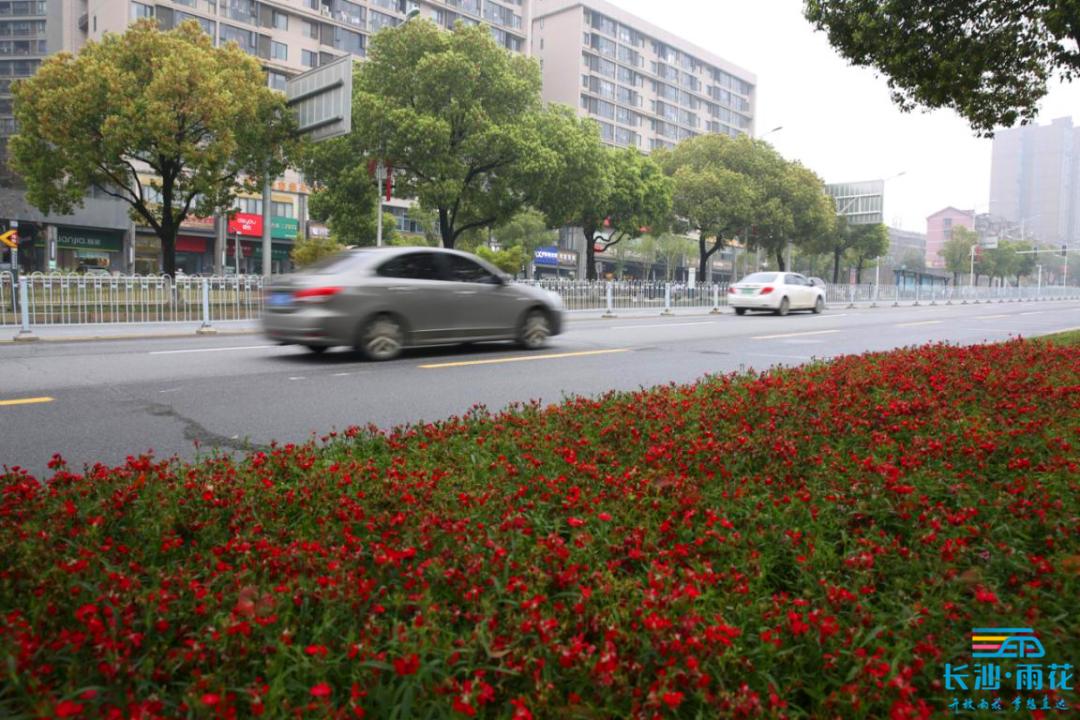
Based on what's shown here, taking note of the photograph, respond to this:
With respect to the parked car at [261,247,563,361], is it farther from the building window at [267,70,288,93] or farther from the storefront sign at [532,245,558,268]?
the storefront sign at [532,245,558,268]

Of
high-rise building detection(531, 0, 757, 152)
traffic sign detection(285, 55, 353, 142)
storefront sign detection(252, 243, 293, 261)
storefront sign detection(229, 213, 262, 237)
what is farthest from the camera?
high-rise building detection(531, 0, 757, 152)

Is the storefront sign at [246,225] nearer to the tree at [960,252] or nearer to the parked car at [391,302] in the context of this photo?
the parked car at [391,302]

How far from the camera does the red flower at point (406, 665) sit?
80.4 inches

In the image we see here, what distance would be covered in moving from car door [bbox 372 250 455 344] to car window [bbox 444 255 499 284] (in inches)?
7.3

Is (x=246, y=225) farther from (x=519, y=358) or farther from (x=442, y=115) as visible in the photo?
(x=519, y=358)

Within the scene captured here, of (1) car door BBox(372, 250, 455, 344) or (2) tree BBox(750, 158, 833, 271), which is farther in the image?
(2) tree BBox(750, 158, 833, 271)

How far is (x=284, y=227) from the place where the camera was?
53.7m

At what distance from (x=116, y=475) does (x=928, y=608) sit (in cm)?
340

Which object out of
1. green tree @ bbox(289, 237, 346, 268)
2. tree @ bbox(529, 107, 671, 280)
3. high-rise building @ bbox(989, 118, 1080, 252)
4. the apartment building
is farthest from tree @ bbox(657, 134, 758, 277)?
high-rise building @ bbox(989, 118, 1080, 252)

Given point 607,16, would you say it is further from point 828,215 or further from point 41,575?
point 41,575

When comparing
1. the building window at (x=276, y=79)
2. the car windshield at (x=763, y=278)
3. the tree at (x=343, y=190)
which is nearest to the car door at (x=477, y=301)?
the car windshield at (x=763, y=278)

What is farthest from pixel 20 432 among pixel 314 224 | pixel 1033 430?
pixel 314 224

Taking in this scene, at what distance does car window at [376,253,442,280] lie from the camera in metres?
10.3

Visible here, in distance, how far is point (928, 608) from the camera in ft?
8.36
